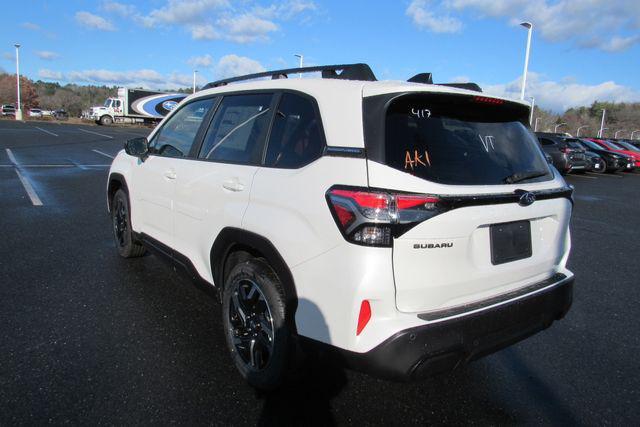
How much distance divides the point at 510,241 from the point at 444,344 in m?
0.69

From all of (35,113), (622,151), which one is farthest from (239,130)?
(35,113)

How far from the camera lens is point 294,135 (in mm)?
2516

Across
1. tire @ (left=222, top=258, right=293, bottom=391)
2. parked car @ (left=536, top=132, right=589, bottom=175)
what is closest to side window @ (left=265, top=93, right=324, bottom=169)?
tire @ (left=222, top=258, right=293, bottom=391)

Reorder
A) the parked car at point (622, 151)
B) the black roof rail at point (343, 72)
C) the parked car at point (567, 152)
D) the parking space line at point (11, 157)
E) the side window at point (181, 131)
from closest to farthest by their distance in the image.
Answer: the black roof rail at point (343, 72) < the side window at point (181, 131) < the parking space line at point (11, 157) < the parked car at point (567, 152) < the parked car at point (622, 151)

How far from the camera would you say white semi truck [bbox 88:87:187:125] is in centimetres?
4459

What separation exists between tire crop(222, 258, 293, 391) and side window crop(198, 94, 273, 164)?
68 centimetres

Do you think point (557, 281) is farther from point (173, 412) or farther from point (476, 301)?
point (173, 412)

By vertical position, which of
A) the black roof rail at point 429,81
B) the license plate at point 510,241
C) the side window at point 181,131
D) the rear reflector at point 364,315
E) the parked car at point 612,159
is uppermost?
the black roof rail at point 429,81

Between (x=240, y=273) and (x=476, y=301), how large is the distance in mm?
1304

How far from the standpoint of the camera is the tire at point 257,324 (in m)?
2.44

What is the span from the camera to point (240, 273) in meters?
2.67

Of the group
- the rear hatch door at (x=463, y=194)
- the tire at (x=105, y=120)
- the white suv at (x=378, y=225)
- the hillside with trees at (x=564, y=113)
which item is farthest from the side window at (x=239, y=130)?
the hillside with trees at (x=564, y=113)

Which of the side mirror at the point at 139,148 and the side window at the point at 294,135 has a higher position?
the side window at the point at 294,135

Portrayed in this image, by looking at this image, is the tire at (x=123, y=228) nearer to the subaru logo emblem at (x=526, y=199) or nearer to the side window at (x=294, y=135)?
the side window at (x=294, y=135)
